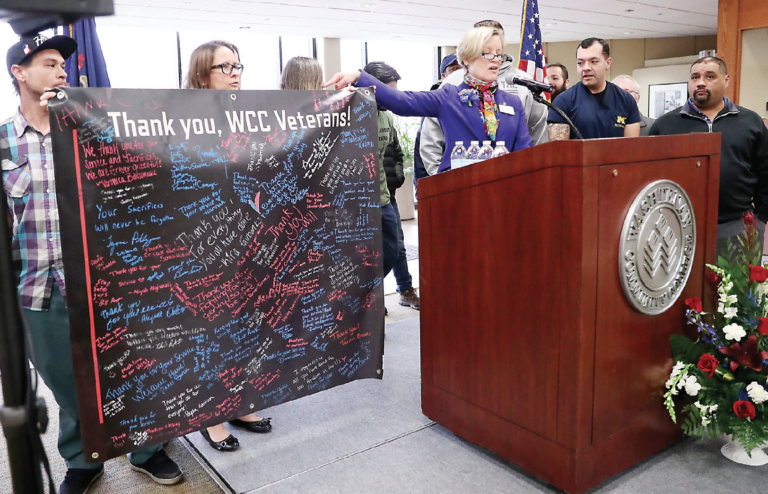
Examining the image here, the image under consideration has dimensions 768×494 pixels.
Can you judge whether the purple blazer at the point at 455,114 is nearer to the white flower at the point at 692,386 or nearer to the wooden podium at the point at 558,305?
the wooden podium at the point at 558,305

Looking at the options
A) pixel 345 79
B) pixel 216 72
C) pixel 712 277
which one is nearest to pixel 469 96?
pixel 345 79

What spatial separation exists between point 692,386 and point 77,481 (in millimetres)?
2052

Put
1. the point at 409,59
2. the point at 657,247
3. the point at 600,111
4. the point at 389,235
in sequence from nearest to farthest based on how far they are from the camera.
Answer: the point at 657,247 < the point at 600,111 < the point at 389,235 < the point at 409,59

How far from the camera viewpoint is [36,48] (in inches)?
69.2

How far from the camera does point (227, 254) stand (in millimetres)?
1916

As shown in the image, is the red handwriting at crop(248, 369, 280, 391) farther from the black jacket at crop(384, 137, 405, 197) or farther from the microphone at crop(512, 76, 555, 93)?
the black jacket at crop(384, 137, 405, 197)

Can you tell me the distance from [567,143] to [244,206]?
1.05 m

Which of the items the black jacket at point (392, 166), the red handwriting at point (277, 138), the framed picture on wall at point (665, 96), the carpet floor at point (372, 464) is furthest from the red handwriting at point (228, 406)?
the framed picture on wall at point (665, 96)

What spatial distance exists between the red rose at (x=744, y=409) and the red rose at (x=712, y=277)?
0.42 meters

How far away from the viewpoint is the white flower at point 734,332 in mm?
1892

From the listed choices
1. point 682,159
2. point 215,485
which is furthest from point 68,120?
point 682,159

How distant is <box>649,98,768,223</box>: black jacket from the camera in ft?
9.52

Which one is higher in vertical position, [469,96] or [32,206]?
[469,96]

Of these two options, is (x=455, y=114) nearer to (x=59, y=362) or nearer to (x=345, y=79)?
(x=345, y=79)
